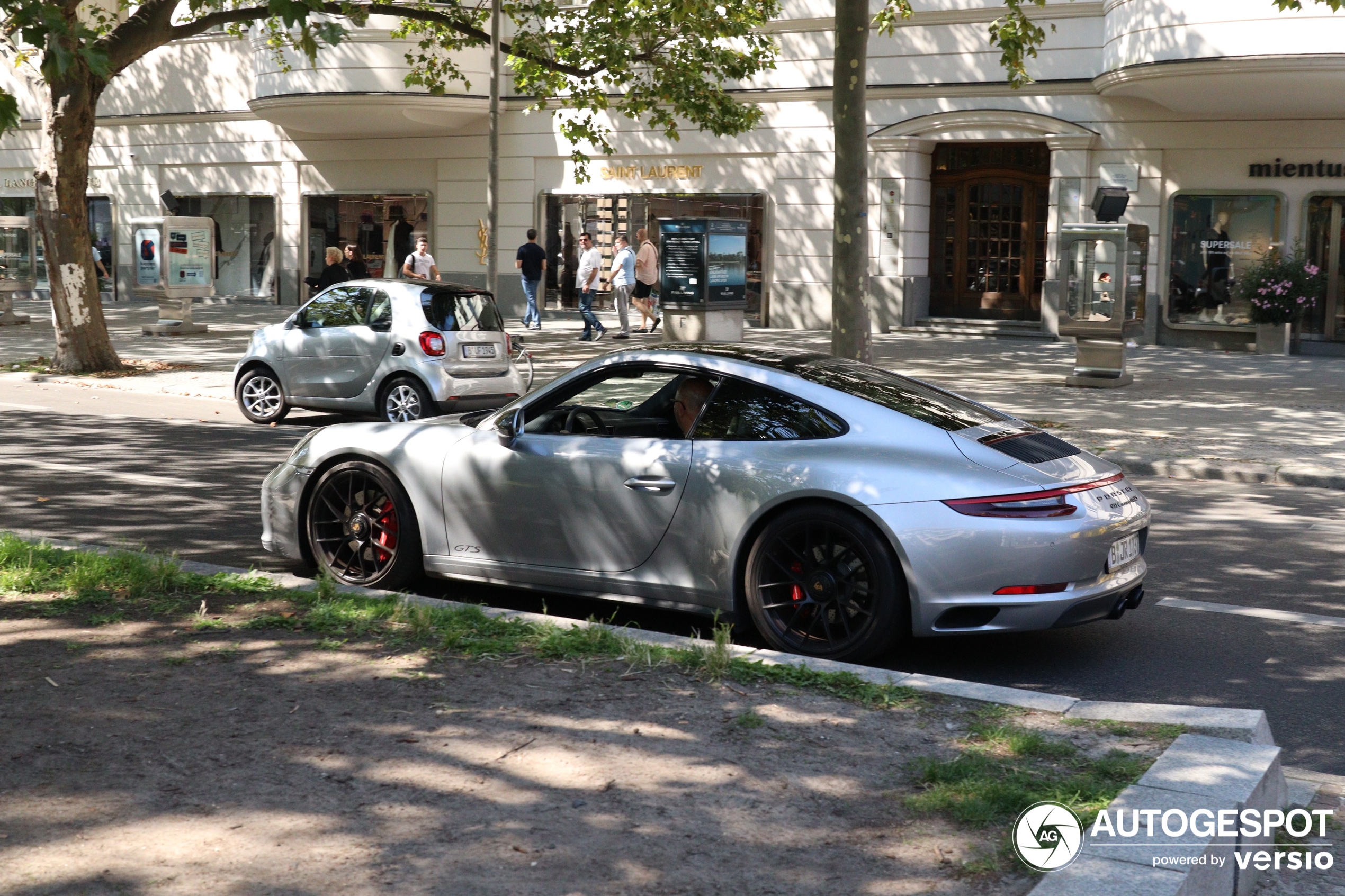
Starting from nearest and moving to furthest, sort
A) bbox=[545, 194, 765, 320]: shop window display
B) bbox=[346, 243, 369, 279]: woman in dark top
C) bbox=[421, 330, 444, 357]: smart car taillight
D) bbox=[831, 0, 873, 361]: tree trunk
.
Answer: bbox=[421, 330, 444, 357]: smart car taillight → bbox=[831, 0, 873, 361]: tree trunk → bbox=[346, 243, 369, 279]: woman in dark top → bbox=[545, 194, 765, 320]: shop window display

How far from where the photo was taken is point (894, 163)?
24078 millimetres

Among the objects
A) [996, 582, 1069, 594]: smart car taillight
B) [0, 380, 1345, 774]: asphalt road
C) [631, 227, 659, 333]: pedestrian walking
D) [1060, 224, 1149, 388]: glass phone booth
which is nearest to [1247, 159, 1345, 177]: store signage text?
[1060, 224, 1149, 388]: glass phone booth

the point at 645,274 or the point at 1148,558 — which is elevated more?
the point at 645,274

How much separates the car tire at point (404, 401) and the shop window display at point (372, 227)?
1558 cm

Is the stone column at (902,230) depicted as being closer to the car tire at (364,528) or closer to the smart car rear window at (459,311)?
the smart car rear window at (459,311)

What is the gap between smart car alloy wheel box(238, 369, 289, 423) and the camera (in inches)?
560

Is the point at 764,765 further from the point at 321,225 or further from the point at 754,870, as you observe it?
the point at 321,225

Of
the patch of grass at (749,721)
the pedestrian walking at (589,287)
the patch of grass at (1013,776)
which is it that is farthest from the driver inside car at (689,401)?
the pedestrian walking at (589,287)

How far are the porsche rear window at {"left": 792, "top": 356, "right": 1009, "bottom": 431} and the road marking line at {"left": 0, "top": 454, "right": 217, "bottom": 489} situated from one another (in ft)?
17.9

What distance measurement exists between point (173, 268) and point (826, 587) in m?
21.3

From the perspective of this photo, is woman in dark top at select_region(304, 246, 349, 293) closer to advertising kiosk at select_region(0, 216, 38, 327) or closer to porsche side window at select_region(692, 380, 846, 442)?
advertising kiosk at select_region(0, 216, 38, 327)

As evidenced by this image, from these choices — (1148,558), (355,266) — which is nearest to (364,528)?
(1148,558)

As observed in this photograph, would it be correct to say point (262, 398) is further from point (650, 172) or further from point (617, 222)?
point (617, 222)

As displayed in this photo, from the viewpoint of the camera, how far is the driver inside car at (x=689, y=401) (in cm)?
614
